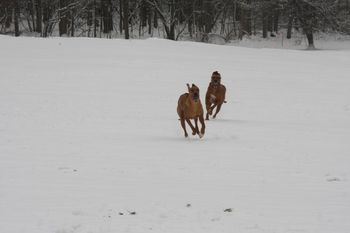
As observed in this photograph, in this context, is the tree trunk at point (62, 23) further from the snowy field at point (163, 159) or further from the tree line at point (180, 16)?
the snowy field at point (163, 159)

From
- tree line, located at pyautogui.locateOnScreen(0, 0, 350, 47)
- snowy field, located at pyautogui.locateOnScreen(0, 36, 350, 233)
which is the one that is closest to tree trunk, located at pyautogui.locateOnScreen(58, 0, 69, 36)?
tree line, located at pyautogui.locateOnScreen(0, 0, 350, 47)

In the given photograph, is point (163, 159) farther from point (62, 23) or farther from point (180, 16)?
point (180, 16)

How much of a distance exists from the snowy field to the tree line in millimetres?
21333

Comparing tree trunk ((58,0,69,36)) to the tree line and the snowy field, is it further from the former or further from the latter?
the snowy field

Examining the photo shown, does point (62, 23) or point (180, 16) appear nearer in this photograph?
point (62, 23)

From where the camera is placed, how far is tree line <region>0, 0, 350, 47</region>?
43125 mm

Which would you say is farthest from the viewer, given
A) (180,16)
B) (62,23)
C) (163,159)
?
(180,16)

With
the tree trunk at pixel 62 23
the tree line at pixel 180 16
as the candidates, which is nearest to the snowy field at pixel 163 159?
the tree line at pixel 180 16

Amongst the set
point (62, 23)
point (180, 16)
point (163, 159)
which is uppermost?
point (180, 16)

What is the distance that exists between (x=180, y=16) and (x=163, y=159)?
48.9m

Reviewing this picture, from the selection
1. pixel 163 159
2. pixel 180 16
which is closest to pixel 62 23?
pixel 180 16

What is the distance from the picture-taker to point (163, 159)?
880cm

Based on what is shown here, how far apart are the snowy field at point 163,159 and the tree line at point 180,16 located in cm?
2133

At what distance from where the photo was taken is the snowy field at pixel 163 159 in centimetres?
587
